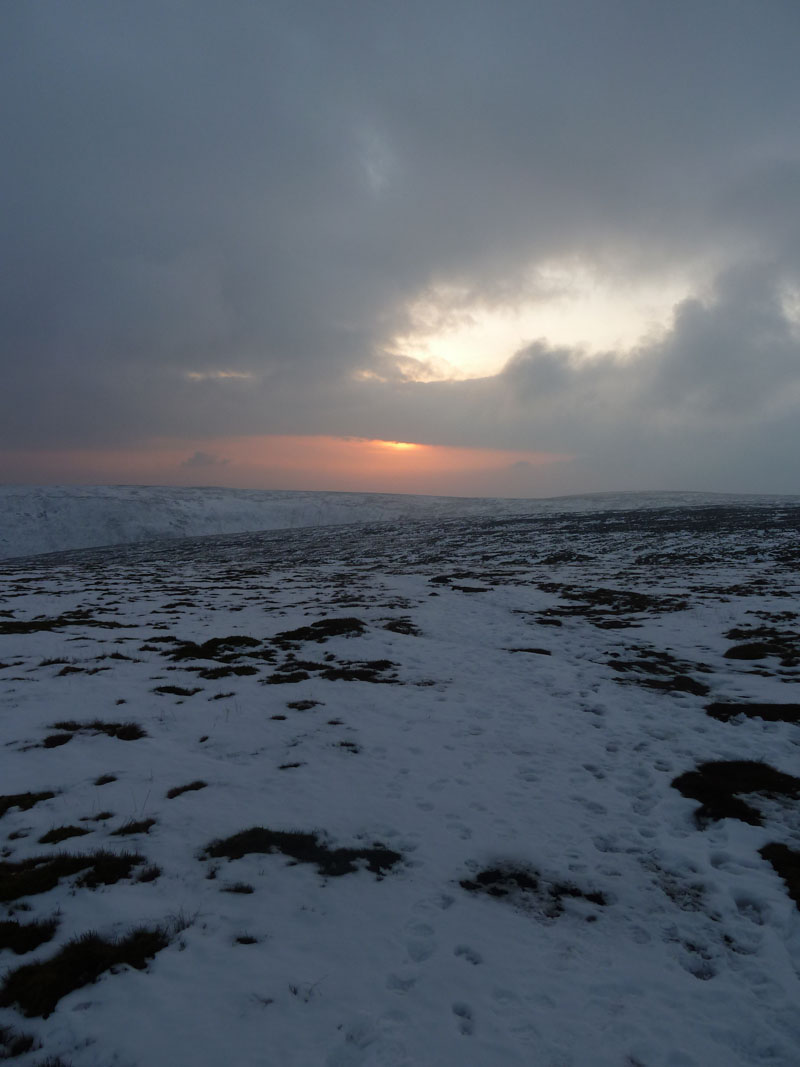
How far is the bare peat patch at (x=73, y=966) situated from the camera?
442 cm

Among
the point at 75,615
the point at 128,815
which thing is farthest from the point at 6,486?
the point at 128,815

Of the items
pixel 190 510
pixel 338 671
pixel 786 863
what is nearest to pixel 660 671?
pixel 786 863

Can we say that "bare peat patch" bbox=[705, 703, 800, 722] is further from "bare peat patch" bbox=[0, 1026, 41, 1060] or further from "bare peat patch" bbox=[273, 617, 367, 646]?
"bare peat patch" bbox=[0, 1026, 41, 1060]

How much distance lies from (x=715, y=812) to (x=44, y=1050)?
863cm

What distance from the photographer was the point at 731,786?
8641mm

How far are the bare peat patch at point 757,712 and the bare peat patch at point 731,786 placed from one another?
221 centimetres

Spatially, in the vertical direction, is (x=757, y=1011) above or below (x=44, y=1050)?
below

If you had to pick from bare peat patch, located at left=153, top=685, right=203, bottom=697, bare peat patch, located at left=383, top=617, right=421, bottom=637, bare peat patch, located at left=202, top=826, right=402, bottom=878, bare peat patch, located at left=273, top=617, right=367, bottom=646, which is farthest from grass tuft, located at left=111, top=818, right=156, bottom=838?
bare peat patch, located at left=383, top=617, right=421, bottom=637

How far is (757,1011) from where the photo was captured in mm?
4773

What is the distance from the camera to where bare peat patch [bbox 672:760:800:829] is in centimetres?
785

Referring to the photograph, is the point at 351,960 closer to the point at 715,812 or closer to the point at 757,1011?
the point at 757,1011

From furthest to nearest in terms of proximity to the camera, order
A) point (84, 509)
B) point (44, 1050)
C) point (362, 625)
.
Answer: point (84, 509) → point (362, 625) → point (44, 1050)

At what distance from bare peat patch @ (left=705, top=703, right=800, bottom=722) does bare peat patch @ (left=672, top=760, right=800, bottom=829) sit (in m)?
2.21

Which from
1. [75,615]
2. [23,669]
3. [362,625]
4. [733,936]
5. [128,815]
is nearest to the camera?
[733,936]
